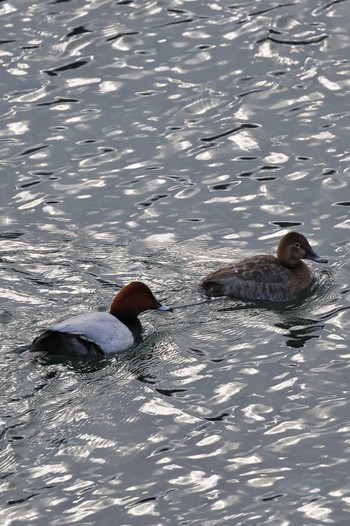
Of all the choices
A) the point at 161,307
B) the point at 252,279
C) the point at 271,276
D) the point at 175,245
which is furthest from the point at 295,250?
the point at 161,307

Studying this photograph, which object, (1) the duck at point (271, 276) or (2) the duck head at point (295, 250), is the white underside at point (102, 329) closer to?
(1) the duck at point (271, 276)

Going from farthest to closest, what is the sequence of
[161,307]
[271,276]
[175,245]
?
1. [175,245]
2. [271,276]
3. [161,307]

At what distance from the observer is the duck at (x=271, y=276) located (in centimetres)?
1340

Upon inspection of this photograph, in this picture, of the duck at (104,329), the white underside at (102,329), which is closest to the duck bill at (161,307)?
the duck at (104,329)

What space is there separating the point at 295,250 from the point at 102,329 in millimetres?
2407

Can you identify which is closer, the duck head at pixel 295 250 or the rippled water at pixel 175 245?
the rippled water at pixel 175 245

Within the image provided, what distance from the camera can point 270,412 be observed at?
11.0 metres

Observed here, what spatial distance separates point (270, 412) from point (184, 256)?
3380mm

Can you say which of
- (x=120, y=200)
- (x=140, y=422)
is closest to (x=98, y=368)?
(x=140, y=422)

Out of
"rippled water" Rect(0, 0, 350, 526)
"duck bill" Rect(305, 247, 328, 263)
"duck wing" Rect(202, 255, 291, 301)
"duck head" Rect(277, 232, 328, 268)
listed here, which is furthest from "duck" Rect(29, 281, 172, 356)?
"duck bill" Rect(305, 247, 328, 263)

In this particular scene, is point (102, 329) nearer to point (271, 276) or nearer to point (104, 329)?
point (104, 329)

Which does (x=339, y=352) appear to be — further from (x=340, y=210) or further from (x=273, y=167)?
(x=273, y=167)

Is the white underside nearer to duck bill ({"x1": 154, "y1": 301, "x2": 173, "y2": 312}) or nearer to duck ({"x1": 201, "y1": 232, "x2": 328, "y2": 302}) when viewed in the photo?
duck bill ({"x1": 154, "y1": 301, "x2": 173, "y2": 312})

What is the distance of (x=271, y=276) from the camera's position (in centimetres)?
1366
